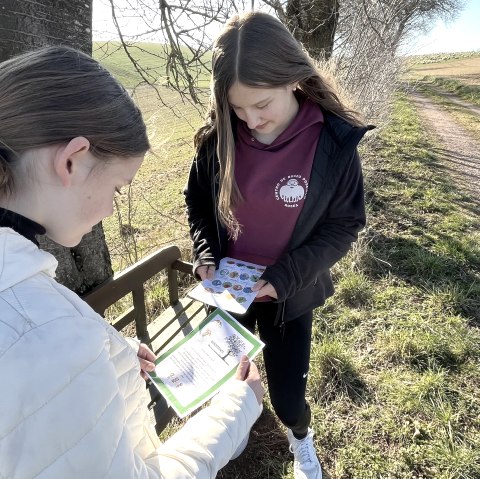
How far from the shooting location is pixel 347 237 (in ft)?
5.62

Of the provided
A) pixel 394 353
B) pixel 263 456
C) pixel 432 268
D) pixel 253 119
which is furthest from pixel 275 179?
pixel 432 268

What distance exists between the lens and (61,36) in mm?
1588

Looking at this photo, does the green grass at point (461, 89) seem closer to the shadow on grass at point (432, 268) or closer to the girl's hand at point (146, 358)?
the shadow on grass at point (432, 268)

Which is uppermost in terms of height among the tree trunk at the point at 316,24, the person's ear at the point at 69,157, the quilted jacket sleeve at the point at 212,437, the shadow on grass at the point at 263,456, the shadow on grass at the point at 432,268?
the tree trunk at the point at 316,24

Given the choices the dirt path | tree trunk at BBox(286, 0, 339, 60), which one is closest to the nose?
tree trunk at BBox(286, 0, 339, 60)

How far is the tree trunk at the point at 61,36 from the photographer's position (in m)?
1.45

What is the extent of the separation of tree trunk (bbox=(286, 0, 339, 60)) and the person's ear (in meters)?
3.82

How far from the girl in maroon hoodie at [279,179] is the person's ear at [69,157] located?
86cm

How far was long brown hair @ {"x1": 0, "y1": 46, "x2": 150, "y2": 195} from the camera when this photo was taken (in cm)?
85

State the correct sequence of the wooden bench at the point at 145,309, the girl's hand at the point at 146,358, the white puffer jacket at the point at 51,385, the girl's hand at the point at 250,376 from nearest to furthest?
the white puffer jacket at the point at 51,385 < the girl's hand at the point at 250,376 < the girl's hand at the point at 146,358 < the wooden bench at the point at 145,309

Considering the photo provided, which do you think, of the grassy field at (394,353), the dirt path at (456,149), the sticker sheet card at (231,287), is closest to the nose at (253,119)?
the grassy field at (394,353)

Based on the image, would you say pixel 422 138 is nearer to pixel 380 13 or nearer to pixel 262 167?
pixel 380 13

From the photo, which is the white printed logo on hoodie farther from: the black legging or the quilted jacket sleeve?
the quilted jacket sleeve

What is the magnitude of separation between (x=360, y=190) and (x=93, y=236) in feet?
4.20
